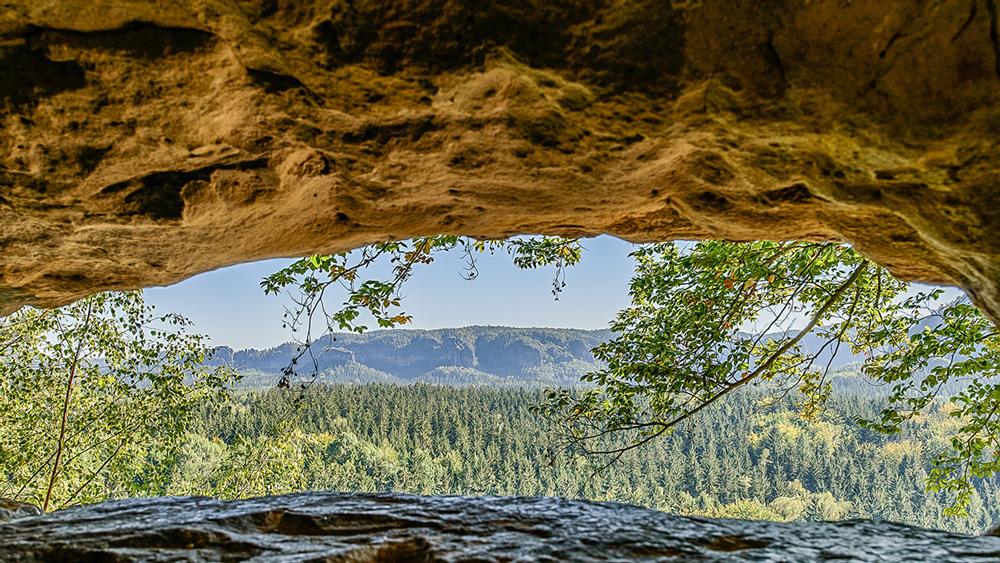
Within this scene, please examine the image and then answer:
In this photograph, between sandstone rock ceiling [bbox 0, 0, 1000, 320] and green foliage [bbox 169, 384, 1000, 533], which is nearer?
sandstone rock ceiling [bbox 0, 0, 1000, 320]

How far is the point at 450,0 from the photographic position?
2.00 meters

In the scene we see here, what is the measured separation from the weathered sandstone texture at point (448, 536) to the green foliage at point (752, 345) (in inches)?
133

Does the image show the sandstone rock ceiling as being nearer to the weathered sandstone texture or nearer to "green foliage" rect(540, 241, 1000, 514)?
the weathered sandstone texture

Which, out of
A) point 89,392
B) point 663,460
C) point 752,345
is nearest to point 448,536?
point 752,345

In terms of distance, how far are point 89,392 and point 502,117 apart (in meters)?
14.6

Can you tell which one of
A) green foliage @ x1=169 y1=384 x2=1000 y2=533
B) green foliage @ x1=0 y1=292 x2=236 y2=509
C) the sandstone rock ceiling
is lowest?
green foliage @ x1=169 y1=384 x2=1000 y2=533

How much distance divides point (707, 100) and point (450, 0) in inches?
47.0

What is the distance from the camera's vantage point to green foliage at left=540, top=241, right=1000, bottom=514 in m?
6.93

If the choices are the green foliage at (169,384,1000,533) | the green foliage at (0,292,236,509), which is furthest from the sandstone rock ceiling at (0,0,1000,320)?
the green foliage at (169,384,1000,533)

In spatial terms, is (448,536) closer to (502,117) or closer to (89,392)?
(502,117)

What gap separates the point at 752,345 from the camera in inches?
284

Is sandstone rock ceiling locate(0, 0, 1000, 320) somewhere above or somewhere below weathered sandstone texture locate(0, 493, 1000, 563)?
above

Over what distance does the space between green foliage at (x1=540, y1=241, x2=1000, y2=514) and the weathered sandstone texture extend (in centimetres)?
339

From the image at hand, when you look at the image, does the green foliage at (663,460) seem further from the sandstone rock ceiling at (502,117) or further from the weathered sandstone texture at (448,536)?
the sandstone rock ceiling at (502,117)
